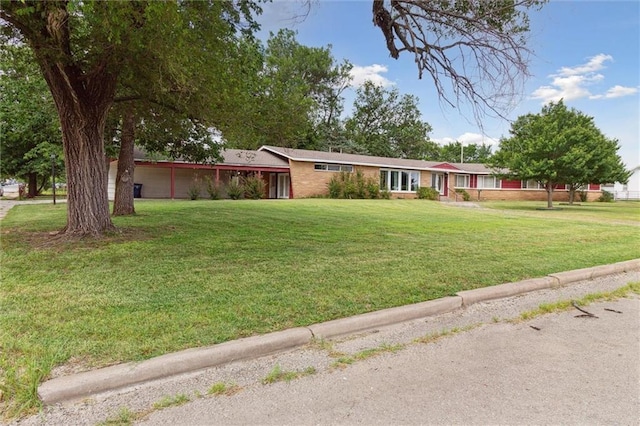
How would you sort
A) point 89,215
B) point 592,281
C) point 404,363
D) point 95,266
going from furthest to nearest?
point 89,215 → point 592,281 → point 95,266 → point 404,363

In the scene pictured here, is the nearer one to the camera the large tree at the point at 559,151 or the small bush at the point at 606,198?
the large tree at the point at 559,151

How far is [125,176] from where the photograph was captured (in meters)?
12.5

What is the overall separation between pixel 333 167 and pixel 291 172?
10.6ft

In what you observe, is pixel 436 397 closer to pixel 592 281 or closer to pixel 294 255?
pixel 294 255

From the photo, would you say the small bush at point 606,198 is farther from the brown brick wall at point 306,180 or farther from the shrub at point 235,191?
the shrub at point 235,191

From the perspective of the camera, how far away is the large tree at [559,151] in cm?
2073

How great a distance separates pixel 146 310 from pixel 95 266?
2167 millimetres

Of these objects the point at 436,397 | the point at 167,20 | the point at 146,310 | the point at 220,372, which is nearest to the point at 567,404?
the point at 436,397

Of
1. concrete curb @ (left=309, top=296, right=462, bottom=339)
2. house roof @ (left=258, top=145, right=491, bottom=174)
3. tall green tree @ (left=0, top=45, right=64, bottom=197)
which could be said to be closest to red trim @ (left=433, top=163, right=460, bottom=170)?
house roof @ (left=258, top=145, right=491, bottom=174)

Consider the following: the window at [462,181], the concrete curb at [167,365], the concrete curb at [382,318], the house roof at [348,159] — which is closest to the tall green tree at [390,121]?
the window at [462,181]

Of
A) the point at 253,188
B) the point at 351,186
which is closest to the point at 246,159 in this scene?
the point at 253,188

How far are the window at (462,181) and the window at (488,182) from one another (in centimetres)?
133

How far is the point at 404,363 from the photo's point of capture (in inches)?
129

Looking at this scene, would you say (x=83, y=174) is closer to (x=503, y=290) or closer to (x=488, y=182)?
(x=503, y=290)
